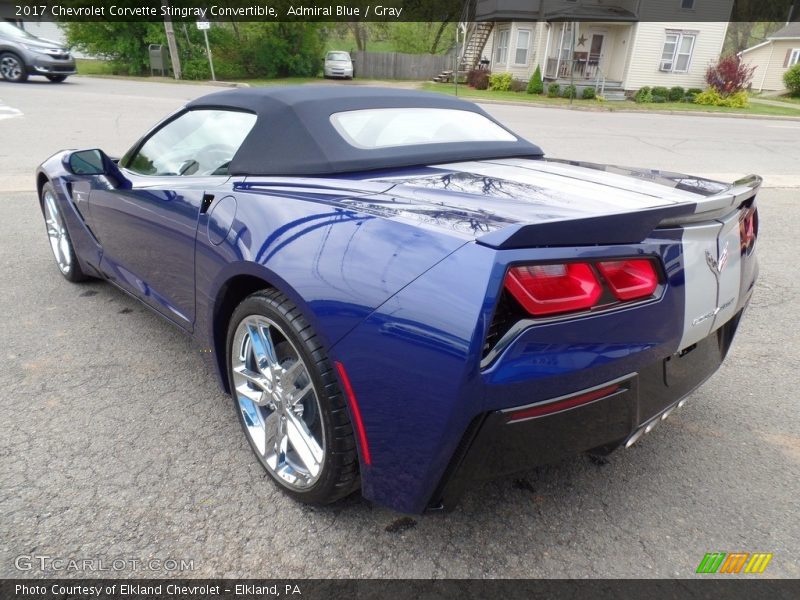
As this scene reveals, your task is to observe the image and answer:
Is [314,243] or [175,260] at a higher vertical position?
[314,243]

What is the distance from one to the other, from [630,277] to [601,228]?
0.18 m

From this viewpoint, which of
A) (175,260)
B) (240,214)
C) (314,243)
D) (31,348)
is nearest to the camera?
(314,243)

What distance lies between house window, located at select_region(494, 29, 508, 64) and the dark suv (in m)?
22.0

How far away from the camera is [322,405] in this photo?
1.75m

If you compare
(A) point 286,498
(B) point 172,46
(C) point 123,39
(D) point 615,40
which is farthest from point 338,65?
(A) point 286,498

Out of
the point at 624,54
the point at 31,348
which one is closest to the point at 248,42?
the point at 624,54

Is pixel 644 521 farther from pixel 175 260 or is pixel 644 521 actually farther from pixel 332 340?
pixel 175 260

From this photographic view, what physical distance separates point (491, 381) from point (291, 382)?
2.85 ft

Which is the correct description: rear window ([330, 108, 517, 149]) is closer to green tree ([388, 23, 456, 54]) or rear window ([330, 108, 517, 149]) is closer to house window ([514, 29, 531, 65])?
house window ([514, 29, 531, 65])

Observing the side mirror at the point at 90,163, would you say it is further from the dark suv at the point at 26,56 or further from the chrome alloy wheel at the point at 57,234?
the dark suv at the point at 26,56

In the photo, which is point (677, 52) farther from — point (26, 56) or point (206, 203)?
point (206, 203)

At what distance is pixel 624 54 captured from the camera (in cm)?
2766

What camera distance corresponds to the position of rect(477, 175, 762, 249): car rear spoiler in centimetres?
143

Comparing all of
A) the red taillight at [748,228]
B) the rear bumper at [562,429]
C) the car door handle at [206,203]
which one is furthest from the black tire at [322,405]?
the red taillight at [748,228]
